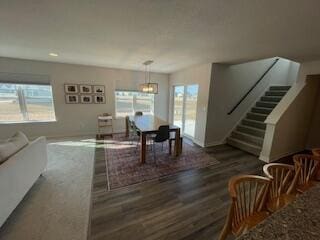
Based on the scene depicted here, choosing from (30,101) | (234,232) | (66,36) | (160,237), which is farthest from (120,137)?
(234,232)

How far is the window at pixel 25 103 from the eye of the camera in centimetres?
402

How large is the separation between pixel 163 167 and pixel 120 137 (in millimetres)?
2348

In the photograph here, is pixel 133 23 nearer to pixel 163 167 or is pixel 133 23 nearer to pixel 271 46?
pixel 271 46

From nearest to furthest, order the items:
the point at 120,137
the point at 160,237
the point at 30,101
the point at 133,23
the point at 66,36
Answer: the point at 160,237, the point at 133,23, the point at 66,36, the point at 30,101, the point at 120,137

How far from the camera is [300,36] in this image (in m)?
1.93

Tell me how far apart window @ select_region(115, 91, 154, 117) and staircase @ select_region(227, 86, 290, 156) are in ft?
10.4

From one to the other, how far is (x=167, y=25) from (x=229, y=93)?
3.06 m

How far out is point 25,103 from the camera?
13.9ft

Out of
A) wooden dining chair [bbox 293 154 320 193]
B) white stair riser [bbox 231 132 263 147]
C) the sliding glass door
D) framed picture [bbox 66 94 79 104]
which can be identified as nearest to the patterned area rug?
the sliding glass door

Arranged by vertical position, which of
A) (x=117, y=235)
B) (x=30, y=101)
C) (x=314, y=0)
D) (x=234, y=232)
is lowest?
(x=117, y=235)

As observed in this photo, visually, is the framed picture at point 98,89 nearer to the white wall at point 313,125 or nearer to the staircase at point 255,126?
the staircase at point 255,126

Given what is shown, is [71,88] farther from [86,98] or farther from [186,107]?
[186,107]

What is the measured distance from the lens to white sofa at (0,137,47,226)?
5.01 ft

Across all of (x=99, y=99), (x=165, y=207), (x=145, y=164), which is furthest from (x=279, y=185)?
(x=99, y=99)
